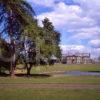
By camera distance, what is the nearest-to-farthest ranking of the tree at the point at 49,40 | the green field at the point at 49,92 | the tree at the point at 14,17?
1. the green field at the point at 49,92
2. the tree at the point at 14,17
3. the tree at the point at 49,40

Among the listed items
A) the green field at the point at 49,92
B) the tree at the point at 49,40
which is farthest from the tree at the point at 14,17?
the green field at the point at 49,92

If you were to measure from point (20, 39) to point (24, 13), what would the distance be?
3875 millimetres

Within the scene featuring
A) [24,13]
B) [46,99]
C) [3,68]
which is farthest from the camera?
[3,68]

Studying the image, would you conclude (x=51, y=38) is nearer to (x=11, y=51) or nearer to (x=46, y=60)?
(x=46, y=60)

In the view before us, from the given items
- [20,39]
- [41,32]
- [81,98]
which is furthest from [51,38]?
[81,98]

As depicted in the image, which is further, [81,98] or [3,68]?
[3,68]

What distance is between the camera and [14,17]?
53312mm

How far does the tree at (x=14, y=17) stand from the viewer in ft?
171

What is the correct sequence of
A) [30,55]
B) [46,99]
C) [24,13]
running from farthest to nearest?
1. [30,55]
2. [24,13]
3. [46,99]

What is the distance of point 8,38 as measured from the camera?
5469cm

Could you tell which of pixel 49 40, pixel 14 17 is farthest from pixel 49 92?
pixel 49 40

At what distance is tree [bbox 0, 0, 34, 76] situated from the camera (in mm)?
52219

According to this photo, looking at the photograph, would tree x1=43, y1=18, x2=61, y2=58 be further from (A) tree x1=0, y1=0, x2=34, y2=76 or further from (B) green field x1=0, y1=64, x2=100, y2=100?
(B) green field x1=0, y1=64, x2=100, y2=100

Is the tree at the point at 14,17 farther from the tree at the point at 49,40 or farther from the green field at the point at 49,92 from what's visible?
the green field at the point at 49,92
